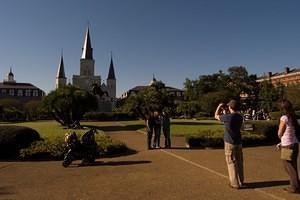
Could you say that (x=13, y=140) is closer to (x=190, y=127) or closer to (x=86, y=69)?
(x=190, y=127)

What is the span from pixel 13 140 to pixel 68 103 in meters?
24.0

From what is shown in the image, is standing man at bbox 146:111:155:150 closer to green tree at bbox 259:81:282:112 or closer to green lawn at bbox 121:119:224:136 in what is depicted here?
green lawn at bbox 121:119:224:136

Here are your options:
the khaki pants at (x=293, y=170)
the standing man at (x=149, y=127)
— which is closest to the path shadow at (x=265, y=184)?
the khaki pants at (x=293, y=170)

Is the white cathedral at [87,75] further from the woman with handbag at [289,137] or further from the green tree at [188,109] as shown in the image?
the woman with handbag at [289,137]

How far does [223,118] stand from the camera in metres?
8.41

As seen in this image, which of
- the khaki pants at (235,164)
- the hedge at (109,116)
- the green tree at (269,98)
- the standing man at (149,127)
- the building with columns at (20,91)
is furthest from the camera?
the building with columns at (20,91)

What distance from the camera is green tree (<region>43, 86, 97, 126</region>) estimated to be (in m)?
37.8

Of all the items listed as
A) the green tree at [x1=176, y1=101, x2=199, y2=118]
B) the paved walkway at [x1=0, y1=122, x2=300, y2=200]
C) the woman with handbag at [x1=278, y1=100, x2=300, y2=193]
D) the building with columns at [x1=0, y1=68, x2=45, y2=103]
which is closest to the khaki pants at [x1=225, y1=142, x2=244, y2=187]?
the paved walkway at [x1=0, y1=122, x2=300, y2=200]

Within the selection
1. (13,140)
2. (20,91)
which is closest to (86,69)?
(20,91)

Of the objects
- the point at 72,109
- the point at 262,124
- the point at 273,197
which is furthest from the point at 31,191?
the point at 72,109

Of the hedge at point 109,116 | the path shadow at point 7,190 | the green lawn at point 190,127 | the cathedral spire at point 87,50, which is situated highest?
the cathedral spire at point 87,50

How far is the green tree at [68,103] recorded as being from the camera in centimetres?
3781

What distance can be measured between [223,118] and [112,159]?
623 cm

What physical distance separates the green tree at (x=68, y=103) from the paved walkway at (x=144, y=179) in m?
25.3
